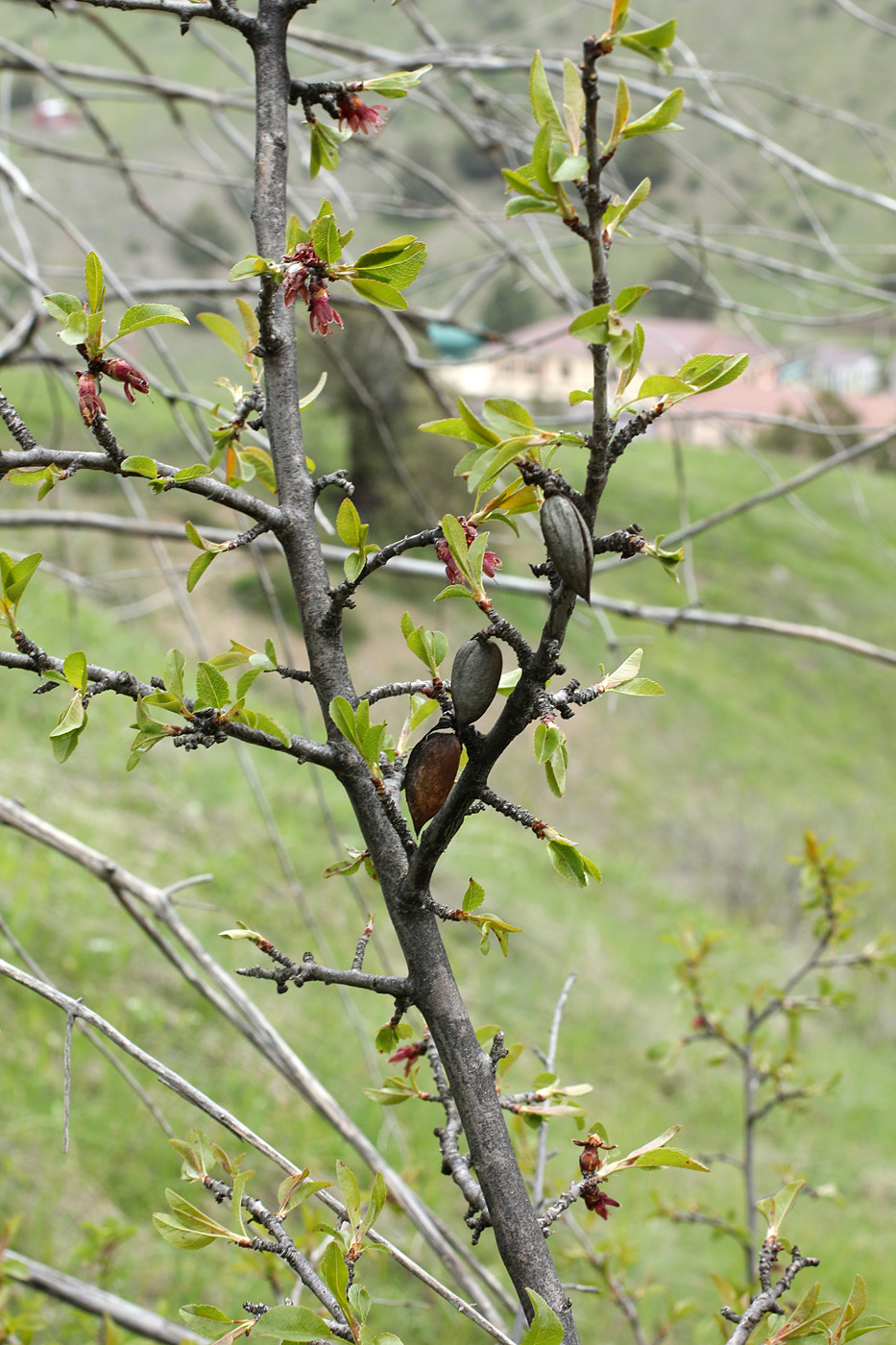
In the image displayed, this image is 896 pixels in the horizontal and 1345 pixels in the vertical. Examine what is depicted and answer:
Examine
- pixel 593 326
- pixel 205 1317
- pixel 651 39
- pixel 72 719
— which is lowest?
pixel 205 1317

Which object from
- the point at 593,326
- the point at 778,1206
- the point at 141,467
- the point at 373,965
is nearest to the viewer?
the point at 593,326

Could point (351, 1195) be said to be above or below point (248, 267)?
below

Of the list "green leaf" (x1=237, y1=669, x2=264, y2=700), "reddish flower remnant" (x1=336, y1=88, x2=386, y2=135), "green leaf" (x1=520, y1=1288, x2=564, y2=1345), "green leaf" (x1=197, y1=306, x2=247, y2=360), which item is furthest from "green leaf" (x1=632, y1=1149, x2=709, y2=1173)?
"reddish flower remnant" (x1=336, y1=88, x2=386, y2=135)

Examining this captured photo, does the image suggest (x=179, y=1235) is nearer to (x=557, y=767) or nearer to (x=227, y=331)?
(x=557, y=767)

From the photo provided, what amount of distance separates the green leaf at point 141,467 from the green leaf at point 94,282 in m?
0.08

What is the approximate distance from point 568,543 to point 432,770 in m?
0.17

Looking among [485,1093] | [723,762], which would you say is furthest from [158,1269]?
[723,762]

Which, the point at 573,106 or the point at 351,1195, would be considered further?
the point at 351,1195

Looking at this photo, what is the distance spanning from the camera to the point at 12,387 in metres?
8.62

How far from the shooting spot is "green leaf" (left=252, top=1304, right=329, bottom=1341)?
42 centimetres

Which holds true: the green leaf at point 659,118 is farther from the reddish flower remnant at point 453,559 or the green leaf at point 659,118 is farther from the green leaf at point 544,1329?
the green leaf at point 544,1329

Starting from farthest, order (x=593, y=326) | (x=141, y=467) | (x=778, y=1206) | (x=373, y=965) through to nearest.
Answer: (x=373, y=965) < (x=778, y=1206) < (x=141, y=467) < (x=593, y=326)

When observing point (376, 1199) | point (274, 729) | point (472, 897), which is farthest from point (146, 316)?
→ point (376, 1199)

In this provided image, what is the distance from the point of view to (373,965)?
11.0ft
